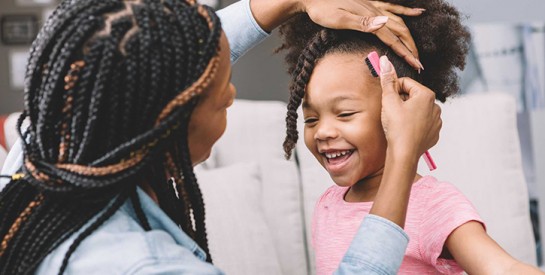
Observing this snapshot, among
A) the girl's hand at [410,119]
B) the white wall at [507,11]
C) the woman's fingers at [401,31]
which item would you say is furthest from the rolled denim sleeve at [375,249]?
the white wall at [507,11]

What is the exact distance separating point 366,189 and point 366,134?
0.16 metres

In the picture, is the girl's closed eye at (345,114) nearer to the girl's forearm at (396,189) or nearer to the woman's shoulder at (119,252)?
the girl's forearm at (396,189)

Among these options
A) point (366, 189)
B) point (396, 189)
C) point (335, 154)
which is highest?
point (396, 189)

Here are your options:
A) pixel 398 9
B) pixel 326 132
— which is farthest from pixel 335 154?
pixel 398 9

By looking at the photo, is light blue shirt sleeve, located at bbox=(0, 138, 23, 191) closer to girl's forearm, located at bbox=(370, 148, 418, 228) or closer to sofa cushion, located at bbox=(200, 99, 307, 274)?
girl's forearm, located at bbox=(370, 148, 418, 228)

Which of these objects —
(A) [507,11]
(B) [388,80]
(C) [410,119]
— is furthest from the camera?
(A) [507,11]

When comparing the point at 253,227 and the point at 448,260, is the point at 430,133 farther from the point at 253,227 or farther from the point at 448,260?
the point at 253,227

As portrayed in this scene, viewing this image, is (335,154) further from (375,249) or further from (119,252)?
(119,252)

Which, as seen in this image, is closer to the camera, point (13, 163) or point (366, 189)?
point (13, 163)

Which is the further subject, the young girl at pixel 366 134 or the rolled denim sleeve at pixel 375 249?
the young girl at pixel 366 134

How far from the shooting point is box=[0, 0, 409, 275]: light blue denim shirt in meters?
0.77

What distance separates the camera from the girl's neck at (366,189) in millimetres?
1294

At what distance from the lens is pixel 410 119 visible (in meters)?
1.00

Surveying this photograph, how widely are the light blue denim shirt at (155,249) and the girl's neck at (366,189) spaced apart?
0.37m
